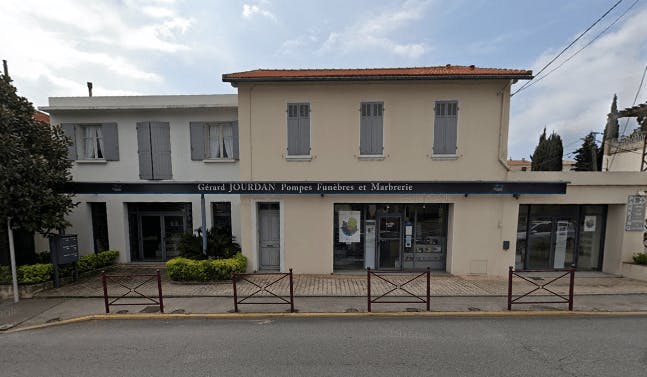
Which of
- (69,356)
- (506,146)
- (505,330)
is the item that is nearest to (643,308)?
(505,330)

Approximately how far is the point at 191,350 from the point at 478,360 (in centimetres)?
476

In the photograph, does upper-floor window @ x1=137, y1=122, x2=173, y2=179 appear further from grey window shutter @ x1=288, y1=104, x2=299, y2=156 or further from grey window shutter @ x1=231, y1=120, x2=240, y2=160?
grey window shutter @ x1=288, y1=104, x2=299, y2=156

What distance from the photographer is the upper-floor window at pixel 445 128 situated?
8.11 metres

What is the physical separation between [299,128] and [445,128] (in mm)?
4620

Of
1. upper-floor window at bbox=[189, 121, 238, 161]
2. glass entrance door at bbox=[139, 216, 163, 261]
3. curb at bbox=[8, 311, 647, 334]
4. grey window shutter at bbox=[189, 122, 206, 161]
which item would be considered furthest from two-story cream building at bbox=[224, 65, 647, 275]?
glass entrance door at bbox=[139, 216, 163, 261]

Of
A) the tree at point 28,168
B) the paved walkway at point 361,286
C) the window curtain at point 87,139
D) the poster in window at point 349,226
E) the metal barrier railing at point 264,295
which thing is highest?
the window curtain at point 87,139

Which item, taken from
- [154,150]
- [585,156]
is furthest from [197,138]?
[585,156]

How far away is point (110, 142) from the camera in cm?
988

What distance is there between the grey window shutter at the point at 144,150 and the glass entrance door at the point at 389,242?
8930mm

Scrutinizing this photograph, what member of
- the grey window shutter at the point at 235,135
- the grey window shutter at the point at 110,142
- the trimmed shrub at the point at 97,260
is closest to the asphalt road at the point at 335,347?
the trimmed shrub at the point at 97,260

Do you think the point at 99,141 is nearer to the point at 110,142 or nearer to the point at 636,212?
the point at 110,142

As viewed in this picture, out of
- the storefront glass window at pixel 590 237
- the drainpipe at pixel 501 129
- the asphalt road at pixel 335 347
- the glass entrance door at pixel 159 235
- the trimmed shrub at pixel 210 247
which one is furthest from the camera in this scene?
the glass entrance door at pixel 159 235

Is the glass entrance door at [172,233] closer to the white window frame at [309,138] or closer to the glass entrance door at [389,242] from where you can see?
the white window frame at [309,138]

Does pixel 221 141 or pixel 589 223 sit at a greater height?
pixel 221 141
